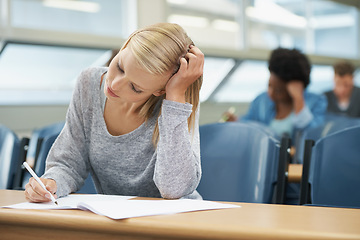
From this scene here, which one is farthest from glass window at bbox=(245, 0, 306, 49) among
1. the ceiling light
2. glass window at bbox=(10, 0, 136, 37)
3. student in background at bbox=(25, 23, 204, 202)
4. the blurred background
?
student in background at bbox=(25, 23, 204, 202)

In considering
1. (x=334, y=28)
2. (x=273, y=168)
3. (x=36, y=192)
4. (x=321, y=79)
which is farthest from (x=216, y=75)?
(x=36, y=192)

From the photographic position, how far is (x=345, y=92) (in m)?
5.50

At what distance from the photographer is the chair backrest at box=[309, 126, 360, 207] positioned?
163 cm

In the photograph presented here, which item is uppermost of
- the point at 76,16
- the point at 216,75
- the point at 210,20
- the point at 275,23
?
the point at 275,23

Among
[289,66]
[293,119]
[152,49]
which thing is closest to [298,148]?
[293,119]

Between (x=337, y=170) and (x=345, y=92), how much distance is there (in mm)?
4113

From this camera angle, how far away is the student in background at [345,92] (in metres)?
5.44

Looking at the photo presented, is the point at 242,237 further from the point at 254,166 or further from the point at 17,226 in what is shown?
the point at 254,166

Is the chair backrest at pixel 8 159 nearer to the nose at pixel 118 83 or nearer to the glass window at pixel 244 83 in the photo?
the nose at pixel 118 83

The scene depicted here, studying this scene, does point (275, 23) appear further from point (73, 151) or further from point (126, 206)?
point (126, 206)

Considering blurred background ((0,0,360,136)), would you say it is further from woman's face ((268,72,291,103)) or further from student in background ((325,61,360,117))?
woman's face ((268,72,291,103))

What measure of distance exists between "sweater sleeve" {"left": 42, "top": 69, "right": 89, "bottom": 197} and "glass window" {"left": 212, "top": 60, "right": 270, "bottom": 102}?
165 inches

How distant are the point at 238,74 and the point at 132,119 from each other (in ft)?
14.5

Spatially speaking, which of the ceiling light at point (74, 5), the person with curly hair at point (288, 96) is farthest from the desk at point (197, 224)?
the ceiling light at point (74, 5)
